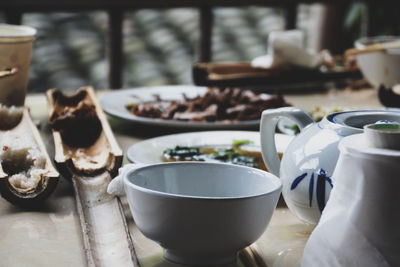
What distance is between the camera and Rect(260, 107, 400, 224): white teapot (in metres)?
0.88

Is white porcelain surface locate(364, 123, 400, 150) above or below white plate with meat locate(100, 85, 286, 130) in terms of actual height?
above

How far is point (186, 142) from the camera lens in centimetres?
142

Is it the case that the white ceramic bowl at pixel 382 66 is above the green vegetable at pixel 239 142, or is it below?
above

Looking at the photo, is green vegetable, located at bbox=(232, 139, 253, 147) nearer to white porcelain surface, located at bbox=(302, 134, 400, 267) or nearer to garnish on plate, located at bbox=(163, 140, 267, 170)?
garnish on plate, located at bbox=(163, 140, 267, 170)

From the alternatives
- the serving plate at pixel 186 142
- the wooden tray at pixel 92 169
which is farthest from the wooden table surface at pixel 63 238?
the serving plate at pixel 186 142

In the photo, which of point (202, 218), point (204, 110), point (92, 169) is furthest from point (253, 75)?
point (202, 218)

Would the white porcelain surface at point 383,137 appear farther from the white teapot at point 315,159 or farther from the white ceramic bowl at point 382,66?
the white ceramic bowl at point 382,66

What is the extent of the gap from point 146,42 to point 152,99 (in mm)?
1886

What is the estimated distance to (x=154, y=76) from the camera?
376cm

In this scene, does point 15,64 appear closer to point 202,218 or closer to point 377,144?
point 202,218

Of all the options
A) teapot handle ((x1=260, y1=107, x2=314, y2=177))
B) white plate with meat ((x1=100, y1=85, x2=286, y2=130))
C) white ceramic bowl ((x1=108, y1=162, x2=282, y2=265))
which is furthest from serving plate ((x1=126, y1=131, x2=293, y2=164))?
white ceramic bowl ((x1=108, y1=162, x2=282, y2=265))

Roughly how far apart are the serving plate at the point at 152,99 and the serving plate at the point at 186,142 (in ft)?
0.36

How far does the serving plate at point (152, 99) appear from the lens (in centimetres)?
160

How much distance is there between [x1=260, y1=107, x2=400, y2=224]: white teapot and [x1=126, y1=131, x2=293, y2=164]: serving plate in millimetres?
376
